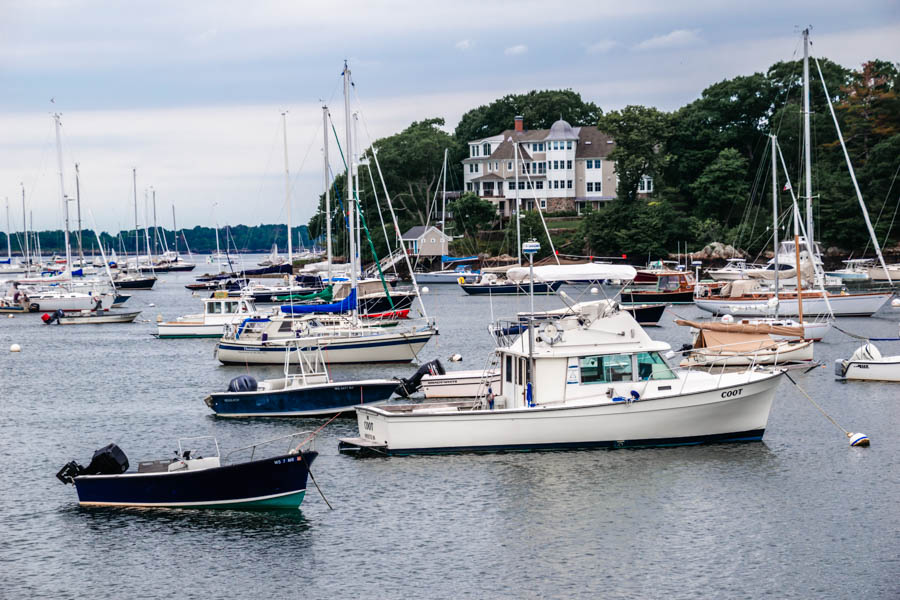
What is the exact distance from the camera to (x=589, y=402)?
2969 cm

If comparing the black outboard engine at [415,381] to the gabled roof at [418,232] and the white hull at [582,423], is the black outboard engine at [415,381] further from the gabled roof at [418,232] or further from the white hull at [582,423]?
the gabled roof at [418,232]

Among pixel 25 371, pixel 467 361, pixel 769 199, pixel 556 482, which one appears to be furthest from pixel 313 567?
pixel 769 199

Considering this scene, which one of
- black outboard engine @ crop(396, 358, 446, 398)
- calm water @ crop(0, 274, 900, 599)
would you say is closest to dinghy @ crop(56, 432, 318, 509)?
calm water @ crop(0, 274, 900, 599)

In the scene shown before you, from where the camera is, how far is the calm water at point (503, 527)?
70.0 ft

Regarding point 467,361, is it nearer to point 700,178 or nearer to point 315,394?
point 315,394

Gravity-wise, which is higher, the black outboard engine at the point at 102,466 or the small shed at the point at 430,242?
the small shed at the point at 430,242

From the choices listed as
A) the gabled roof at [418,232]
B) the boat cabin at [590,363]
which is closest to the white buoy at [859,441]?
the boat cabin at [590,363]

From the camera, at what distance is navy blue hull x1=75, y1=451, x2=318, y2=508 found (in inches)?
1000

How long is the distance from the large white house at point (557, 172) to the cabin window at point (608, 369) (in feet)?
371

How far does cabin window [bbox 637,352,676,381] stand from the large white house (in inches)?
4439

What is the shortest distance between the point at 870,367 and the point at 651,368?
55.3 feet

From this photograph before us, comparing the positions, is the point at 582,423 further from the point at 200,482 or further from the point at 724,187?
the point at 724,187

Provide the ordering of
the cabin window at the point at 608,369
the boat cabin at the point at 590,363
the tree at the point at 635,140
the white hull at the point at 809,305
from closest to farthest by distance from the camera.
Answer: the boat cabin at the point at 590,363, the cabin window at the point at 608,369, the white hull at the point at 809,305, the tree at the point at 635,140

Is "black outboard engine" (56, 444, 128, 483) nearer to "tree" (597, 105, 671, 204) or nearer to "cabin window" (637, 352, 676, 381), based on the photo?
"cabin window" (637, 352, 676, 381)
